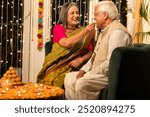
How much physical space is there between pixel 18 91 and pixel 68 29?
5.22 feet

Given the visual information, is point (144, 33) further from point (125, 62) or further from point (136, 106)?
point (136, 106)

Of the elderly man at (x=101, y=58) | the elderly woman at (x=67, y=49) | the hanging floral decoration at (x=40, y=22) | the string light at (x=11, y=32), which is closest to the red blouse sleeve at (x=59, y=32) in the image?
the elderly woman at (x=67, y=49)

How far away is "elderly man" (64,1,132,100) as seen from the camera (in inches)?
120

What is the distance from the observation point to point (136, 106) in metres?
2.27

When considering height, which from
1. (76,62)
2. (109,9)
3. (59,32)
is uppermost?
(109,9)

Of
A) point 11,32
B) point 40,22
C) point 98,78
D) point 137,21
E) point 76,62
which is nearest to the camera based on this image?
point 98,78

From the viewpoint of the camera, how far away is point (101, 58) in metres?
3.20

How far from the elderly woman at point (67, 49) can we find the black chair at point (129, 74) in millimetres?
1024

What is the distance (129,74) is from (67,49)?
1.31 metres

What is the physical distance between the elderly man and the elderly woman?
1.21 ft

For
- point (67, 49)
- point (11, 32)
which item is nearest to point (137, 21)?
point (67, 49)

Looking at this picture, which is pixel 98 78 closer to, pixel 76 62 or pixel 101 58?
pixel 101 58

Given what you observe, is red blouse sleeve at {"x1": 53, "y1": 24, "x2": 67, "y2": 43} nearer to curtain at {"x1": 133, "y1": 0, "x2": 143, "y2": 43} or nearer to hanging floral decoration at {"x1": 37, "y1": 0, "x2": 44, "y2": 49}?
curtain at {"x1": 133, "y1": 0, "x2": 143, "y2": 43}

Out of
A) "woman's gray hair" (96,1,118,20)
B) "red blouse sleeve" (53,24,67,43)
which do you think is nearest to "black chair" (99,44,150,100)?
"woman's gray hair" (96,1,118,20)
